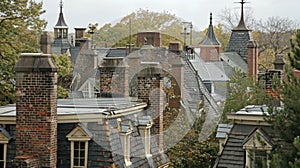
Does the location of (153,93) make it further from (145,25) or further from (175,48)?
(145,25)

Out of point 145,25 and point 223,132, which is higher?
point 145,25

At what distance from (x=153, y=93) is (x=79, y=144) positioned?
4347 millimetres

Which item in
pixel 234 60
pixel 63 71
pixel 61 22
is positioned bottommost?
pixel 63 71

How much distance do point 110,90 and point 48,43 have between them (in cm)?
1572

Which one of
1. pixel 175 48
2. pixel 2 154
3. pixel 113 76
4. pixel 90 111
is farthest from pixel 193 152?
pixel 2 154

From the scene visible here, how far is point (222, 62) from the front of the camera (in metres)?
48.2

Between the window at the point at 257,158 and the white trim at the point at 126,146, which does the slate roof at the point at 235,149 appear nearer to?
the window at the point at 257,158

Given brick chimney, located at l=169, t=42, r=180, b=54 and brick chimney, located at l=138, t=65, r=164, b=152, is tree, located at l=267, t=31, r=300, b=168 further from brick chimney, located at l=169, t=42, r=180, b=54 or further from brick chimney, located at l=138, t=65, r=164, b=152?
brick chimney, located at l=169, t=42, r=180, b=54

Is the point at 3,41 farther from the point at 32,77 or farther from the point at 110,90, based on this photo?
the point at 32,77

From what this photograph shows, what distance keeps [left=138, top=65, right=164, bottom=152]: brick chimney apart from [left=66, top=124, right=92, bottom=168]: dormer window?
4142 mm

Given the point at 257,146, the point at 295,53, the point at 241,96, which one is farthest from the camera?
the point at 241,96

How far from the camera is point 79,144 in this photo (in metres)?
14.0

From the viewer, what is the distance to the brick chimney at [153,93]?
58.6 feet

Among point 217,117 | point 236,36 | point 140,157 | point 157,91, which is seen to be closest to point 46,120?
point 140,157
